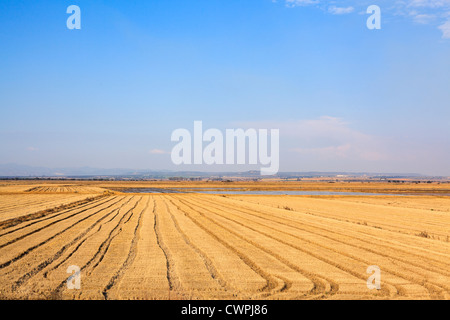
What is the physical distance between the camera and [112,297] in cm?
645

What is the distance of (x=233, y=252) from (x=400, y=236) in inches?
253

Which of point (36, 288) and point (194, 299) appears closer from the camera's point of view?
point (194, 299)

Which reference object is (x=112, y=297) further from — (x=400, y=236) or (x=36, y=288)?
(x=400, y=236)

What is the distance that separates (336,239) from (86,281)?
7.93 m

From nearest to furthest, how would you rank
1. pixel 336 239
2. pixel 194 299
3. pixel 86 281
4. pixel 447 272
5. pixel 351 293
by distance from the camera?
pixel 194 299, pixel 351 293, pixel 86 281, pixel 447 272, pixel 336 239
